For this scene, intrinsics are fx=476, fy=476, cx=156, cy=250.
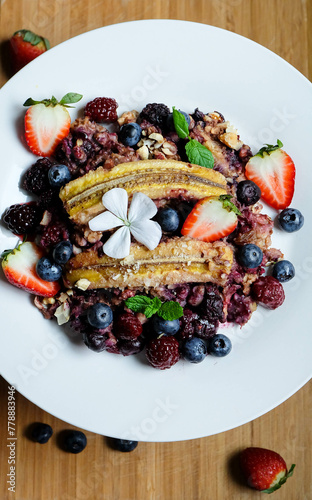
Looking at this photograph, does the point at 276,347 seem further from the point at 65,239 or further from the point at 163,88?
the point at 163,88

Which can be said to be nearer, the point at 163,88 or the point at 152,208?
the point at 152,208

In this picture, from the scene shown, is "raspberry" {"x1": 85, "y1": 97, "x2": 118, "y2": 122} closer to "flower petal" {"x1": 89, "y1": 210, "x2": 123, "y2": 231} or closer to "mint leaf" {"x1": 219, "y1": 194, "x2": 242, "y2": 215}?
"flower petal" {"x1": 89, "y1": 210, "x2": 123, "y2": 231}

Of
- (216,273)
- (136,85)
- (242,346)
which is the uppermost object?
(136,85)

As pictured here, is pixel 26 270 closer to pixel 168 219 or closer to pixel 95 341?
pixel 95 341

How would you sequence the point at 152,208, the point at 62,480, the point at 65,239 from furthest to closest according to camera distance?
the point at 62,480 < the point at 65,239 < the point at 152,208

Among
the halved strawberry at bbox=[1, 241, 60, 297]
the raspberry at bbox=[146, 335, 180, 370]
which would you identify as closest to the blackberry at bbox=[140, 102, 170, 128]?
the halved strawberry at bbox=[1, 241, 60, 297]

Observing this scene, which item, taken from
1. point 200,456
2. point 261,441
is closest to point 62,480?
point 200,456

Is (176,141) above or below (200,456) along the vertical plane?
above
